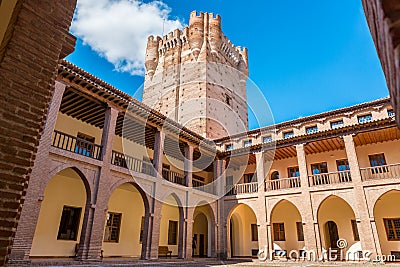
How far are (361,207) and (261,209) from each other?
221 inches

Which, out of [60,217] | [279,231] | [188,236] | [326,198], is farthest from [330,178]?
[60,217]

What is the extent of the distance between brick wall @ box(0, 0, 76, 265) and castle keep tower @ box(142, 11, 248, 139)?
73.8 feet

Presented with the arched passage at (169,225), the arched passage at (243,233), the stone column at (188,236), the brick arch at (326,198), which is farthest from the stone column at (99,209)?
the brick arch at (326,198)

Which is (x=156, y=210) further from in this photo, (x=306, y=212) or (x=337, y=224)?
(x=337, y=224)

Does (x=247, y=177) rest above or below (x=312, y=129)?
below

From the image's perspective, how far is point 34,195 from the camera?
9664mm

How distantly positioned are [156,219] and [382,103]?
49.2ft

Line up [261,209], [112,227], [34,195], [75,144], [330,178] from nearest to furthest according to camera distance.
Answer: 1. [34,195]
2. [75,144]
3. [112,227]
4. [330,178]
5. [261,209]

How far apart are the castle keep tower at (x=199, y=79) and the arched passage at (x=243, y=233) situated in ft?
24.8

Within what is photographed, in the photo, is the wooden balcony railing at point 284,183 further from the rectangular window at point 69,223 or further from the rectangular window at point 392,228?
the rectangular window at point 69,223

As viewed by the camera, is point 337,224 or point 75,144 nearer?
point 75,144

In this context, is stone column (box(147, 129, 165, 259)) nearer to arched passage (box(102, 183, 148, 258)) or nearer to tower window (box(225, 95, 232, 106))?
arched passage (box(102, 183, 148, 258))

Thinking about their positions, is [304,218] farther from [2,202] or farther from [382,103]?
[2,202]

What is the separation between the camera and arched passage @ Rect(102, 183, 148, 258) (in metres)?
15.6
